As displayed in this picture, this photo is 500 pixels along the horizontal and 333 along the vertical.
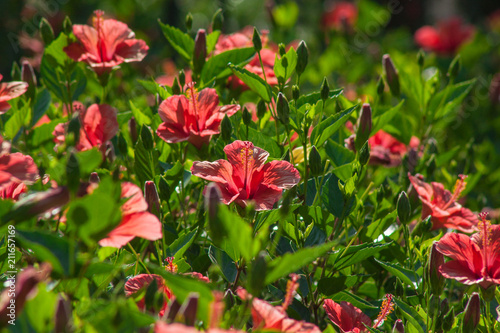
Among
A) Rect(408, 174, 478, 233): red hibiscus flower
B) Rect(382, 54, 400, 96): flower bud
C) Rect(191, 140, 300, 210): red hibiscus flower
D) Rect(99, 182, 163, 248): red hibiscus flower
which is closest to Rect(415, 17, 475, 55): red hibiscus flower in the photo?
Rect(382, 54, 400, 96): flower bud

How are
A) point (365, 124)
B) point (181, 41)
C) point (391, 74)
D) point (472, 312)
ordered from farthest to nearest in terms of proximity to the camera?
1. point (391, 74)
2. point (181, 41)
3. point (365, 124)
4. point (472, 312)

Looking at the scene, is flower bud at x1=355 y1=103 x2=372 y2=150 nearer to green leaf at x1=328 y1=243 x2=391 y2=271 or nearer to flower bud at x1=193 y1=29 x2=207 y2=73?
green leaf at x1=328 y1=243 x2=391 y2=271

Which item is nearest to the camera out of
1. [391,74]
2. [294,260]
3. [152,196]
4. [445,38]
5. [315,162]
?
[294,260]

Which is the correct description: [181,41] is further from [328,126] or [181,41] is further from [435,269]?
[435,269]

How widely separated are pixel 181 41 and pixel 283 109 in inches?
24.3

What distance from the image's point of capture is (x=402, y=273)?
146cm

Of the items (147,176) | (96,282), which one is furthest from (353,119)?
→ (96,282)

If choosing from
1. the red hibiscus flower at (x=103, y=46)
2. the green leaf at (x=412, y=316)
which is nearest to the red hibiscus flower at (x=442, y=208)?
the green leaf at (x=412, y=316)

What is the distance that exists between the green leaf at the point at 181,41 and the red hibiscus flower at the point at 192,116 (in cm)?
39

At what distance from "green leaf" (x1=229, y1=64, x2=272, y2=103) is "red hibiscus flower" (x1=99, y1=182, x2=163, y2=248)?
0.59 m

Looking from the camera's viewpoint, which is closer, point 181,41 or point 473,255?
point 473,255

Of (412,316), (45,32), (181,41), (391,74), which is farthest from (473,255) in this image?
(45,32)

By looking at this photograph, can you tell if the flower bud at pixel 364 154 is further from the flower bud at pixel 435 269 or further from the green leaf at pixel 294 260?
the green leaf at pixel 294 260

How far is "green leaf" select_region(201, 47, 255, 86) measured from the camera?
1854 mm
